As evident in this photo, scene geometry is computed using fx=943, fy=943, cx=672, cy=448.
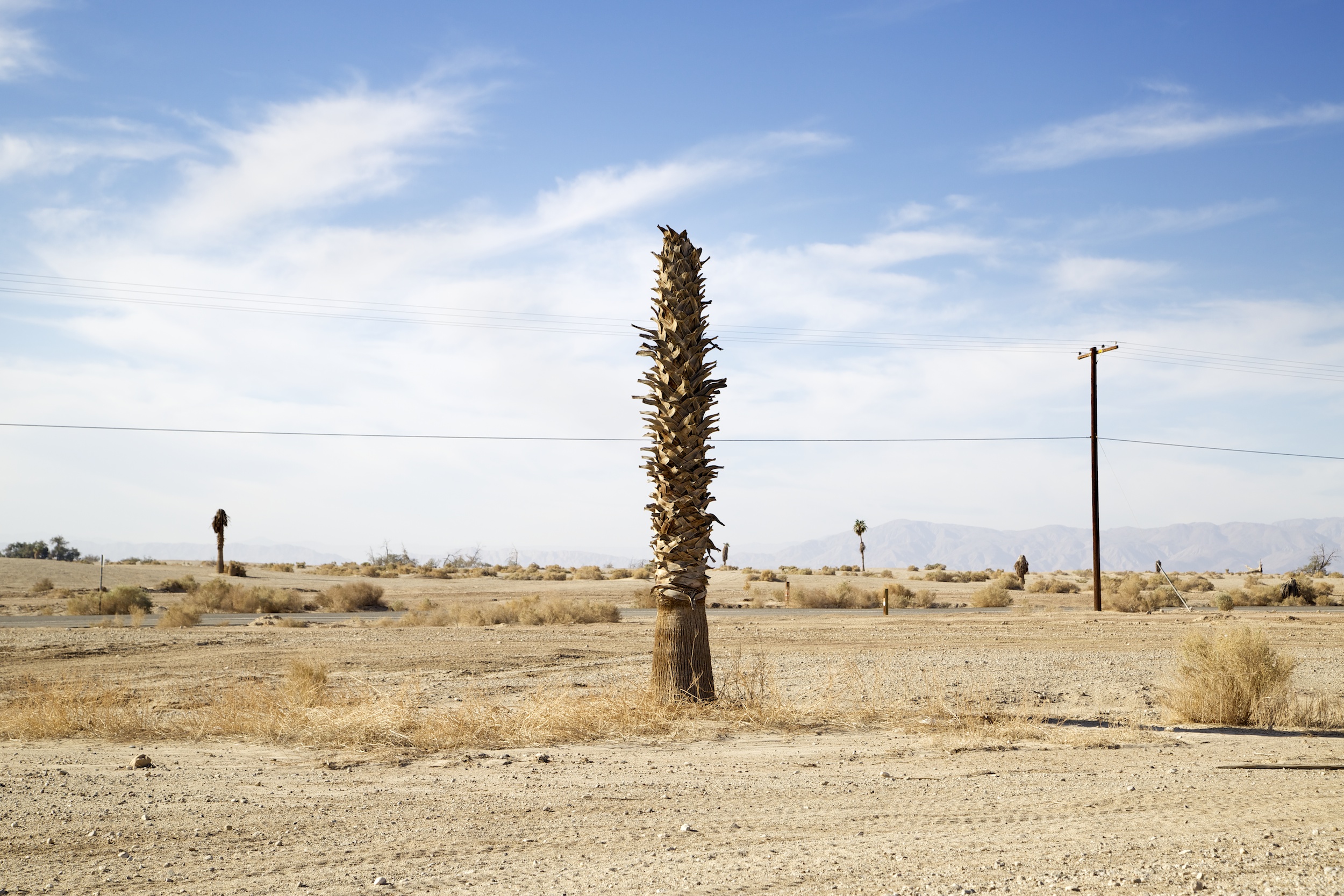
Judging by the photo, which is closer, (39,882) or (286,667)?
(39,882)

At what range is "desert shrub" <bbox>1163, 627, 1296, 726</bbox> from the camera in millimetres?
11836

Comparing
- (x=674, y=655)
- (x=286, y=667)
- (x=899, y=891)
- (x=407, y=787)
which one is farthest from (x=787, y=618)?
(x=899, y=891)

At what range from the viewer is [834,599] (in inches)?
1891

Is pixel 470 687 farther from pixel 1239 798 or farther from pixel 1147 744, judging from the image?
pixel 1239 798

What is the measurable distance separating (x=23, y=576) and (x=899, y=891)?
198ft

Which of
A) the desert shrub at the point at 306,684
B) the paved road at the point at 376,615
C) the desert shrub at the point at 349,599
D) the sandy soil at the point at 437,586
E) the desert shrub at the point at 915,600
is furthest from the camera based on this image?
the desert shrub at the point at 915,600

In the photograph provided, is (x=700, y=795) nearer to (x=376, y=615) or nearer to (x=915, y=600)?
(x=376, y=615)

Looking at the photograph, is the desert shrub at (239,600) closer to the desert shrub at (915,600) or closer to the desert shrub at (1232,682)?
the desert shrub at (915,600)

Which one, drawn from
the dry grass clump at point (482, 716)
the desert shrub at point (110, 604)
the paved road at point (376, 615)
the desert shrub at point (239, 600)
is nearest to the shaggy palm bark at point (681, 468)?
the dry grass clump at point (482, 716)

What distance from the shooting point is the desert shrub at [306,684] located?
1261cm

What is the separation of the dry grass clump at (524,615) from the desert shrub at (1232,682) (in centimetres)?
2304

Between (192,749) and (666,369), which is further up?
(666,369)

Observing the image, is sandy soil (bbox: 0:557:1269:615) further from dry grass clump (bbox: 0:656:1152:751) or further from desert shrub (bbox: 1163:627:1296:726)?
desert shrub (bbox: 1163:627:1296:726)

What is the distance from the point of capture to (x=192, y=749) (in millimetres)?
9977
